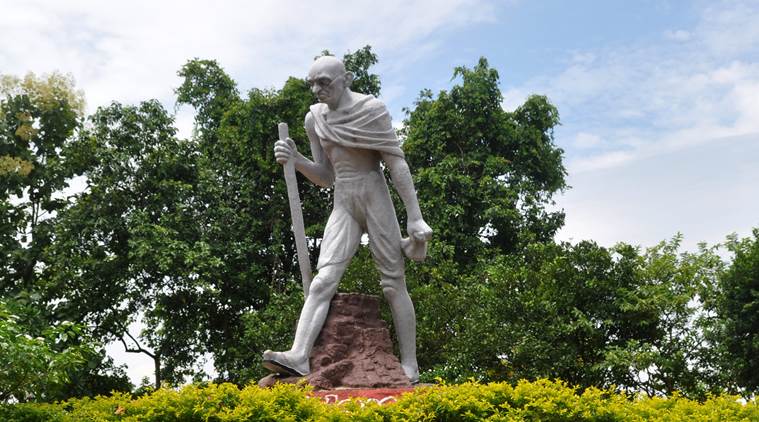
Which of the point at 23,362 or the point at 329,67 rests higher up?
the point at 329,67

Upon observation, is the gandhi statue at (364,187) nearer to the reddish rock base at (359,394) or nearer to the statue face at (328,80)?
the statue face at (328,80)

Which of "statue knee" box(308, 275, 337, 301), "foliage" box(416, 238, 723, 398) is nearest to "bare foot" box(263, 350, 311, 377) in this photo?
"statue knee" box(308, 275, 337, 301)

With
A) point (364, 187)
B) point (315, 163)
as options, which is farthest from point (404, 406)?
point (315, 163)

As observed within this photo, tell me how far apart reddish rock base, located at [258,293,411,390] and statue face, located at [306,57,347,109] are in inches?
71.1

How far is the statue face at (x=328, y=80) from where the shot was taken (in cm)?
801

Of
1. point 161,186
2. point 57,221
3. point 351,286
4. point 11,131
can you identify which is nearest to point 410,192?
point 351,286

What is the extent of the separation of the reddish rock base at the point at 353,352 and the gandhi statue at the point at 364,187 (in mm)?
275

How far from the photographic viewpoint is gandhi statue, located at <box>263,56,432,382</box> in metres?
8.01

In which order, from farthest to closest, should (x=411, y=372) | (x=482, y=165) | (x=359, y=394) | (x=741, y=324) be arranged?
(x=482, y=165)
(x=741, y=324)
(x=411, y=372)
(x=359, y=394)

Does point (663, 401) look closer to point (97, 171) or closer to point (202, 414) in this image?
point (202, 414)

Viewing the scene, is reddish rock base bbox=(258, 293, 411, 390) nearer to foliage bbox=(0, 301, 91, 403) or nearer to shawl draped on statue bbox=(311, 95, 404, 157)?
shawl draped on statue bbox=(311, 95, 404, 157)

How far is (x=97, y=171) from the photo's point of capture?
16922mm

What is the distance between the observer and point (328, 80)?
26.3ft

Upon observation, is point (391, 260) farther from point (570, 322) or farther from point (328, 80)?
point (570, 322)
